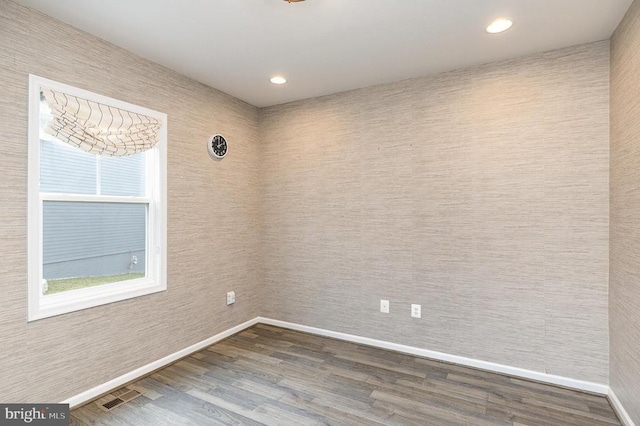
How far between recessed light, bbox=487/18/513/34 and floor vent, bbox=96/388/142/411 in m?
3.55

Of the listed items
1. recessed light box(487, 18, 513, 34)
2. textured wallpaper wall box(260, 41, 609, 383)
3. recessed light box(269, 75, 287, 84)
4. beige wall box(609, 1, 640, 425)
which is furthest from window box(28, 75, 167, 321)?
beige wall box(609, 1, 640, 425)

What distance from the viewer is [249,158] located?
12.2 feet

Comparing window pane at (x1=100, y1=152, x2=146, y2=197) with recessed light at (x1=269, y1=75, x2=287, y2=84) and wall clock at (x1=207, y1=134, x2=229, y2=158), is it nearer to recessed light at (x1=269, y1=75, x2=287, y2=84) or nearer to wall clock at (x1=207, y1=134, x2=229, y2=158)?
wall clock at (x1=207, y1=134, x2=229, y2=158)

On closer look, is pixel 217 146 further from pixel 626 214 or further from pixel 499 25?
pixel 626 214

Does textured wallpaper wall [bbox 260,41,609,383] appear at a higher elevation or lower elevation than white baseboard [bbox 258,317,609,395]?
higher

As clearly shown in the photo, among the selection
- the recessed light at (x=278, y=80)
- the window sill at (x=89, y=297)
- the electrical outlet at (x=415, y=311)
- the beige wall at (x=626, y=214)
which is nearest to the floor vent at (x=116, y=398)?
the window sill at (x=89, y=297)

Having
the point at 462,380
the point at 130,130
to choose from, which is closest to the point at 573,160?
the point at 462,380

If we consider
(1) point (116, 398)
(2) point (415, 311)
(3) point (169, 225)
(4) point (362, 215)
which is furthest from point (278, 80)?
(1) point (116, 398)

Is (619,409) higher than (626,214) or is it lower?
lower

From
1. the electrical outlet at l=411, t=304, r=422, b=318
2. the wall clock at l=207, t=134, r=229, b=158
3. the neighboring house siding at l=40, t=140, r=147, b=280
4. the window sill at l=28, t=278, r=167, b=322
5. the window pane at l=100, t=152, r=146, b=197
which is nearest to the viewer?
the window sill at l=28, t=278, r=167, b=322

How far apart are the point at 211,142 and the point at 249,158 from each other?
0.59m

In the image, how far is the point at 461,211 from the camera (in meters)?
2.76

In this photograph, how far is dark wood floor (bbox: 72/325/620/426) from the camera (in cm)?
206
